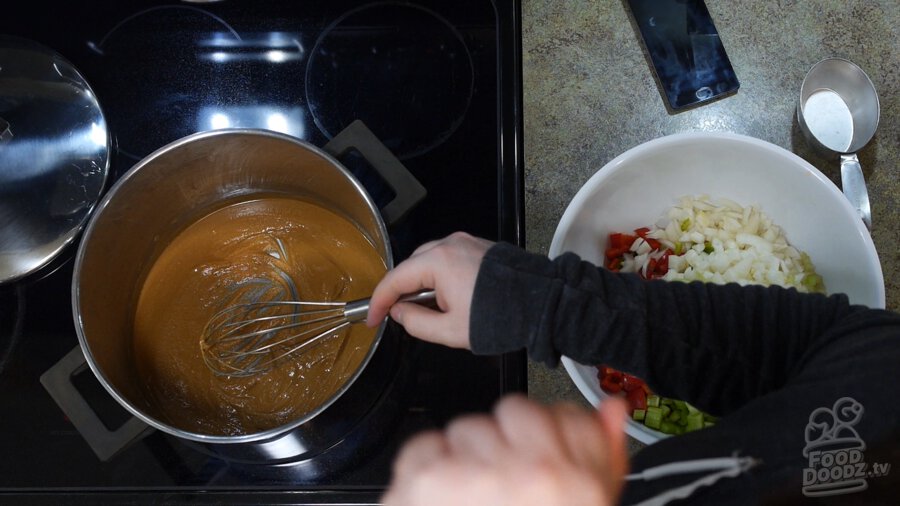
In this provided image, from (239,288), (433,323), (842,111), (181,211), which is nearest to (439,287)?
(433,323)

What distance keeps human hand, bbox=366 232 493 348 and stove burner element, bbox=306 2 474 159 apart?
268mm

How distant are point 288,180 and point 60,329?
364 mm

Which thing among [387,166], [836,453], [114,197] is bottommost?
[836,453]

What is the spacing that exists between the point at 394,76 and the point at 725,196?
501mm

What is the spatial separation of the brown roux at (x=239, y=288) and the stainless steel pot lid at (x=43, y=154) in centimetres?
14

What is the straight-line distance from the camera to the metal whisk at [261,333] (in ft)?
2.57

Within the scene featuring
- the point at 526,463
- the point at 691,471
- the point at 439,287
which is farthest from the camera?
the point at 439,287

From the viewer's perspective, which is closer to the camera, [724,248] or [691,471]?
[691,471]

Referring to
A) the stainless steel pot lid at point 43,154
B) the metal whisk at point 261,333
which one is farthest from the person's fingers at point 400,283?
the stainless steel pot lid at point 43,154

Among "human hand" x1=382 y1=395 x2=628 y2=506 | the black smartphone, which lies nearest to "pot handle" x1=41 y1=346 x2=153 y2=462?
"human hand" x1=382 y1=395 x2=628 y2=506

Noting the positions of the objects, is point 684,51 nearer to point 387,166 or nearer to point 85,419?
point 387,166

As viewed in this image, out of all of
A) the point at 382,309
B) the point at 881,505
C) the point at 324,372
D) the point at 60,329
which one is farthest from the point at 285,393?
the point at 881,505

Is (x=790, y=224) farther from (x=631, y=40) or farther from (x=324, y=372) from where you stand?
(x=324, y=372)

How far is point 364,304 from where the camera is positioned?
69 cm
